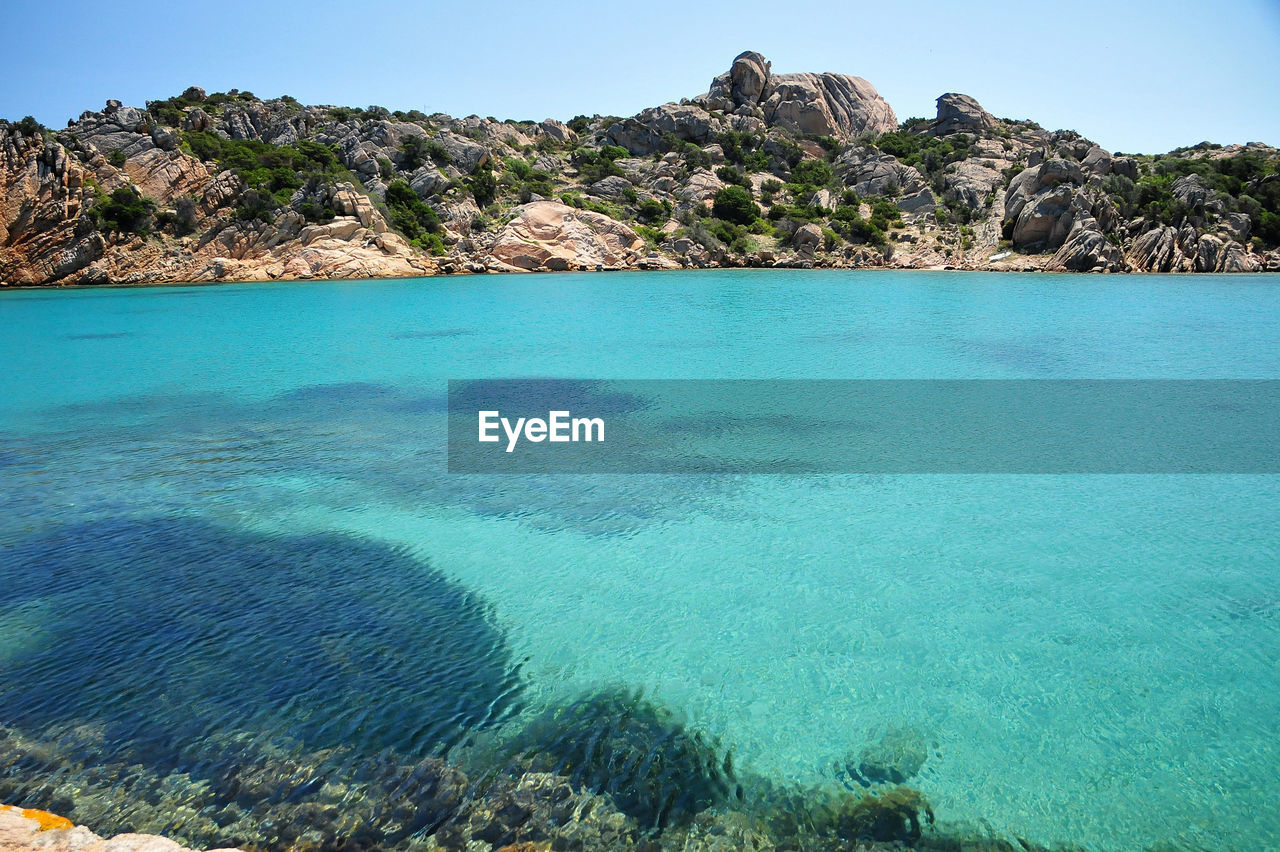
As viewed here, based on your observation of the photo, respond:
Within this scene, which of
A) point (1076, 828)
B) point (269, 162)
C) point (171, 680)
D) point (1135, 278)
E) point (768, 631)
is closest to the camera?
point (1076, 828)

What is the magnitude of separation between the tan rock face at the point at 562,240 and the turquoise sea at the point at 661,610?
44.2m

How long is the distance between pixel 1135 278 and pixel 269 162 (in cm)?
6279

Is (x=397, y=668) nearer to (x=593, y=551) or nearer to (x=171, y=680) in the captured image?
(x=171, y=680)

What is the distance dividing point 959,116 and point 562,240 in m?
56.1

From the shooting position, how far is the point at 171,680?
584cm

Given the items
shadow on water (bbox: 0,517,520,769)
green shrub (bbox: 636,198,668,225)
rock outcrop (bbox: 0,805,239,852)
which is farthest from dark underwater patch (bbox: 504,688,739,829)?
green shrub (bbox: 636,198,668,225)

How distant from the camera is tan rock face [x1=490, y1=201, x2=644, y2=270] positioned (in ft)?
189

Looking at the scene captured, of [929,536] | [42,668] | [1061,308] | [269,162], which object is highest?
[269,162]

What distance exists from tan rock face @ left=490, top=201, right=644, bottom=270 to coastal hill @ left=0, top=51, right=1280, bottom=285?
180 mm

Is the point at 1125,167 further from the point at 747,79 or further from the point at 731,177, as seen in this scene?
the point at 747,79

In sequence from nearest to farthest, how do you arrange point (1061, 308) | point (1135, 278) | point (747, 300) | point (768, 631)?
point (768, 631)
point (1061, 308)
point (747, 300)
point (1135, 278)

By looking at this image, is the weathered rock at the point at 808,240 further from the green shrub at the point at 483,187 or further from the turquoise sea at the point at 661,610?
the turquoise sea at the point at 661,610

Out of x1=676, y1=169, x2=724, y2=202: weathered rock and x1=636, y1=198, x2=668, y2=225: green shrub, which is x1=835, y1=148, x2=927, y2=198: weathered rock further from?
x1=636, y1=198, x2=668, y2=225: green shrub

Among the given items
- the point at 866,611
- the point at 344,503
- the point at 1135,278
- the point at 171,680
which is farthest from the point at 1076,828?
the point at 1135,278
